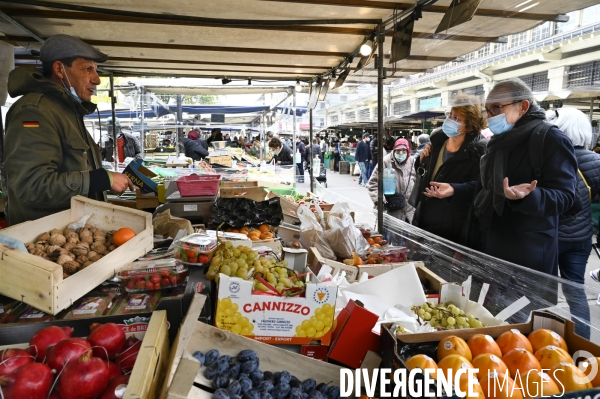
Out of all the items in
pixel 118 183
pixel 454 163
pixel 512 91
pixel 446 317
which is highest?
pixel 512 91

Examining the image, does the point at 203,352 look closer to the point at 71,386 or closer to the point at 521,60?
the point at 71,386

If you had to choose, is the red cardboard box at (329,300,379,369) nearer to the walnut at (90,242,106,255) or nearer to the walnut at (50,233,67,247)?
the walnut at (90,242,106,255)

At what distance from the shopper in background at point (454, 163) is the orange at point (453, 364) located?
87.8 inches

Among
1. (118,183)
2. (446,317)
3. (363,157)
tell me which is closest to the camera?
(446,317)

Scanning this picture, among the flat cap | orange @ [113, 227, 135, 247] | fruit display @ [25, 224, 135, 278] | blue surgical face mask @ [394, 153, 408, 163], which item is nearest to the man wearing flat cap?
the flat cap

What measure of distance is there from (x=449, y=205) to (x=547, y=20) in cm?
159

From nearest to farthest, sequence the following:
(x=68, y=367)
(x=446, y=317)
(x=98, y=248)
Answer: (x=68, y=367) < (x=446, y=317) < (x=98, y=248)

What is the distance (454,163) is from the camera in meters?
3.48

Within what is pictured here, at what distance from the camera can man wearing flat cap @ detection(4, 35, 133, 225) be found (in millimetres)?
2314

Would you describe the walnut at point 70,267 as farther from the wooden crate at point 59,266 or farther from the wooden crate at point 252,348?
the wooden crate at point 252,348

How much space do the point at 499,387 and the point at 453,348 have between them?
203 mm

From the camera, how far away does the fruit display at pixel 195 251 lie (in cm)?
216

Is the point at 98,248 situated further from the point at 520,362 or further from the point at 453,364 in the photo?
the point at 520,362

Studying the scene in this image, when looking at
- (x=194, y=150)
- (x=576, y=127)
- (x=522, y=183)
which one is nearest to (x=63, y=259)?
(x=522, y=183)
